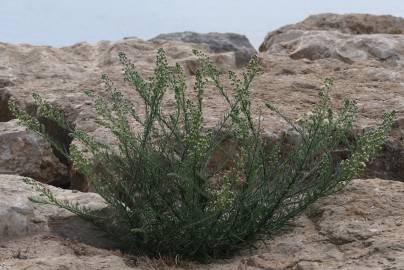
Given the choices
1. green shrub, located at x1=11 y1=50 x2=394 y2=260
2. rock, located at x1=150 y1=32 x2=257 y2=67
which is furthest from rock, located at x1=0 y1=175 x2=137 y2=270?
rock, located at x1=150 y1=32 x2=257 y2=67

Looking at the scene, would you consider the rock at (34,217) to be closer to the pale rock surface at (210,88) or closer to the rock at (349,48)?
the pale rock surface at (210,88)

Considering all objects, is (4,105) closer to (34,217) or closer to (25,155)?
(25,155)

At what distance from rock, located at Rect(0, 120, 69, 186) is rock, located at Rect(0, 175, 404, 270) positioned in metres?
0.79

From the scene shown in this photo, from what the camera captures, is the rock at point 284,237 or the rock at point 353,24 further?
the rock at point 353,24

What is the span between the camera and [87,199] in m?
3.63

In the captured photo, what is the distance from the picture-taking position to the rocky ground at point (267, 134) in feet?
10.3

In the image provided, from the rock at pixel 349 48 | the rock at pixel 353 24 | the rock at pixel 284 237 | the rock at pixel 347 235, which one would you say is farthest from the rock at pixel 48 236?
the rock at pixel 353 24

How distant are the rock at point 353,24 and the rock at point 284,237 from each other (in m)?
5.97

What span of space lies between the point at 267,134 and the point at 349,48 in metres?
3.05

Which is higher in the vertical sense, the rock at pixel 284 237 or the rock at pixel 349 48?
the rock at pixel 349 48

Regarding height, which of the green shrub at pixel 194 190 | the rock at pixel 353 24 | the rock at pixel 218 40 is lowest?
the green shrub at pixel 194 190

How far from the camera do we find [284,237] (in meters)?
3.40

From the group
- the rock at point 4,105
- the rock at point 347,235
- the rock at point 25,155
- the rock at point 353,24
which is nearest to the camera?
the rock at point 347,235

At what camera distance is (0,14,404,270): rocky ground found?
10.3ft
